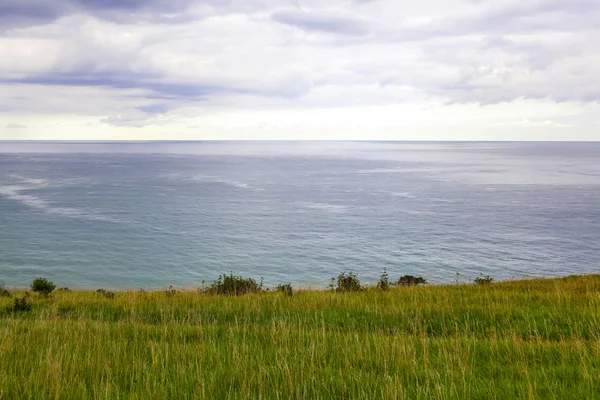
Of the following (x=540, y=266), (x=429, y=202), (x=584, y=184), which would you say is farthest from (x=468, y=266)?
(x=584, y=184)

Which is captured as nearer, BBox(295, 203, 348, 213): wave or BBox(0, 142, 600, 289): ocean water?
BBox(0, 142, 600, 289): ocean water

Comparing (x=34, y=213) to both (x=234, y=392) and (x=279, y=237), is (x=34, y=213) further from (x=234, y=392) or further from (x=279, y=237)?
(x=234, y=392)

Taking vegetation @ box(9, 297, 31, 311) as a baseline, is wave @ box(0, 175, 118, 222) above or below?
below

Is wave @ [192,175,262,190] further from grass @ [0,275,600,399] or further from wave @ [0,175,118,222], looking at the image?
grass @ [0,275,600,399]

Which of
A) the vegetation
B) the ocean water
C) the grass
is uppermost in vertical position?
the grass

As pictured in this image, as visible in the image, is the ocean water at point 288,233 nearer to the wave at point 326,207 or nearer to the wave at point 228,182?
the wave at point 326,207

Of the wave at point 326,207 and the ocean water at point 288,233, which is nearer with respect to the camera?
the ocean water at point 288,233

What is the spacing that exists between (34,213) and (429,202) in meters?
78.8

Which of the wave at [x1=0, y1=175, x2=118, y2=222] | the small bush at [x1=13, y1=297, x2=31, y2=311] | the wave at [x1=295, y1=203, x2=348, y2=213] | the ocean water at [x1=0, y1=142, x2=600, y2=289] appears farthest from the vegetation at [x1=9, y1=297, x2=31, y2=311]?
the wave at [x1=295, y1=203, x2=348, y2=213]

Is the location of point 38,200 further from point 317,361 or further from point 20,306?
point 317,361

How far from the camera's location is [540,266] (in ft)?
199

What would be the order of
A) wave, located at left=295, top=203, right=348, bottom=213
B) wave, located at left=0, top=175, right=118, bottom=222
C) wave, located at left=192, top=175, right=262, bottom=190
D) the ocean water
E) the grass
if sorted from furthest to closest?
1. wave, located at left=192, top=175, right=262, bottom=190
2. wave, located at left=295, top=203, right=348, bottom=213
3. wave, located at left=0, top=175, right=118, bottom=222
4. the ocean water
5. the grass

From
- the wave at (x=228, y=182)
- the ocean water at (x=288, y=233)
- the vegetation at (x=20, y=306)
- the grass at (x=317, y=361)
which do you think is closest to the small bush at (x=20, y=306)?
the vegetation at (x=20, y=306)

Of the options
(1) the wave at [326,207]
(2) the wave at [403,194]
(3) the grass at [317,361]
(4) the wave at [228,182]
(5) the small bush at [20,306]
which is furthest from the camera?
(4) the wave at [228,182]
